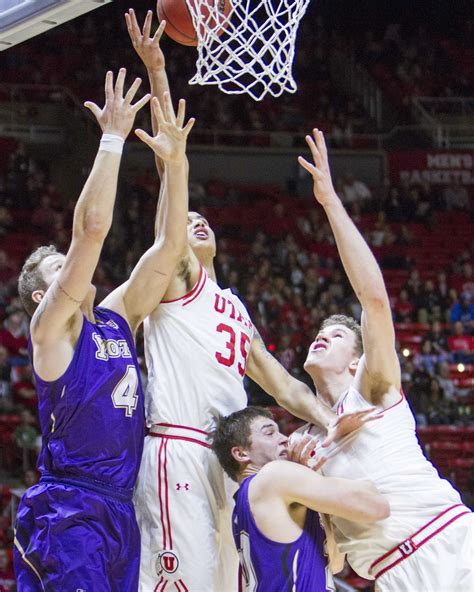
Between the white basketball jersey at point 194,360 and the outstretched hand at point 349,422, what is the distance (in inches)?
26.7

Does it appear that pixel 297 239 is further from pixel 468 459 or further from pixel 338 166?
pixel 468 459

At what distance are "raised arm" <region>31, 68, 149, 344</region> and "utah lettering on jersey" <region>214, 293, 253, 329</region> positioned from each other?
0.98 metres

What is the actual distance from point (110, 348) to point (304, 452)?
0.94 metres

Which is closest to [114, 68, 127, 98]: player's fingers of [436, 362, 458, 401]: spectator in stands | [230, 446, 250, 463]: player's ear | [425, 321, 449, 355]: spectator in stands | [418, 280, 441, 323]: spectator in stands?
[230, 446, 250, 463]: player's ear

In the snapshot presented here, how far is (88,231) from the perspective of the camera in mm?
4117

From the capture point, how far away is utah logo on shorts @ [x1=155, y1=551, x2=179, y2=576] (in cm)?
464

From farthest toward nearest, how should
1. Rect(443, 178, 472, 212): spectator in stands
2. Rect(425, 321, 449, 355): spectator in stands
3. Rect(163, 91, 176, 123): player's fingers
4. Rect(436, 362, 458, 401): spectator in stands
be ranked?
1. Rect(443, 178, 472, 212): spectator in stands
2. Rect(425, 321, 449, 355): spectator in stands
3. Rect(436, 362, 458, 401): spectator in stands
4. Rect(163, 91, 176, 123): player's fingers

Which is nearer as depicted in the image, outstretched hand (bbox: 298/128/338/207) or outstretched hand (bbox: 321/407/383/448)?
outstretched hand (bbox: 321/407/383/448)

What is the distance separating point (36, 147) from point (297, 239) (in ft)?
14.4

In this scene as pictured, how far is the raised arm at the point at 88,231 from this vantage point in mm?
4117

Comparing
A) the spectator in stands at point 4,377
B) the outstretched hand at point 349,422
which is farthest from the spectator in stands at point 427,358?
the outstretched hand at point 349,422

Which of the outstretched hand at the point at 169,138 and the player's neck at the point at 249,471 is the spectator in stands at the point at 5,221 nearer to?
the outstretched hand at the point at 169,138

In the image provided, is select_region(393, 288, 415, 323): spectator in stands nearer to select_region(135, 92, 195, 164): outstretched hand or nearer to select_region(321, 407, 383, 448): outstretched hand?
select_region(135, 92, 195, 164): outstretched hand

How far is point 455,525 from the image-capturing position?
4406 mm
